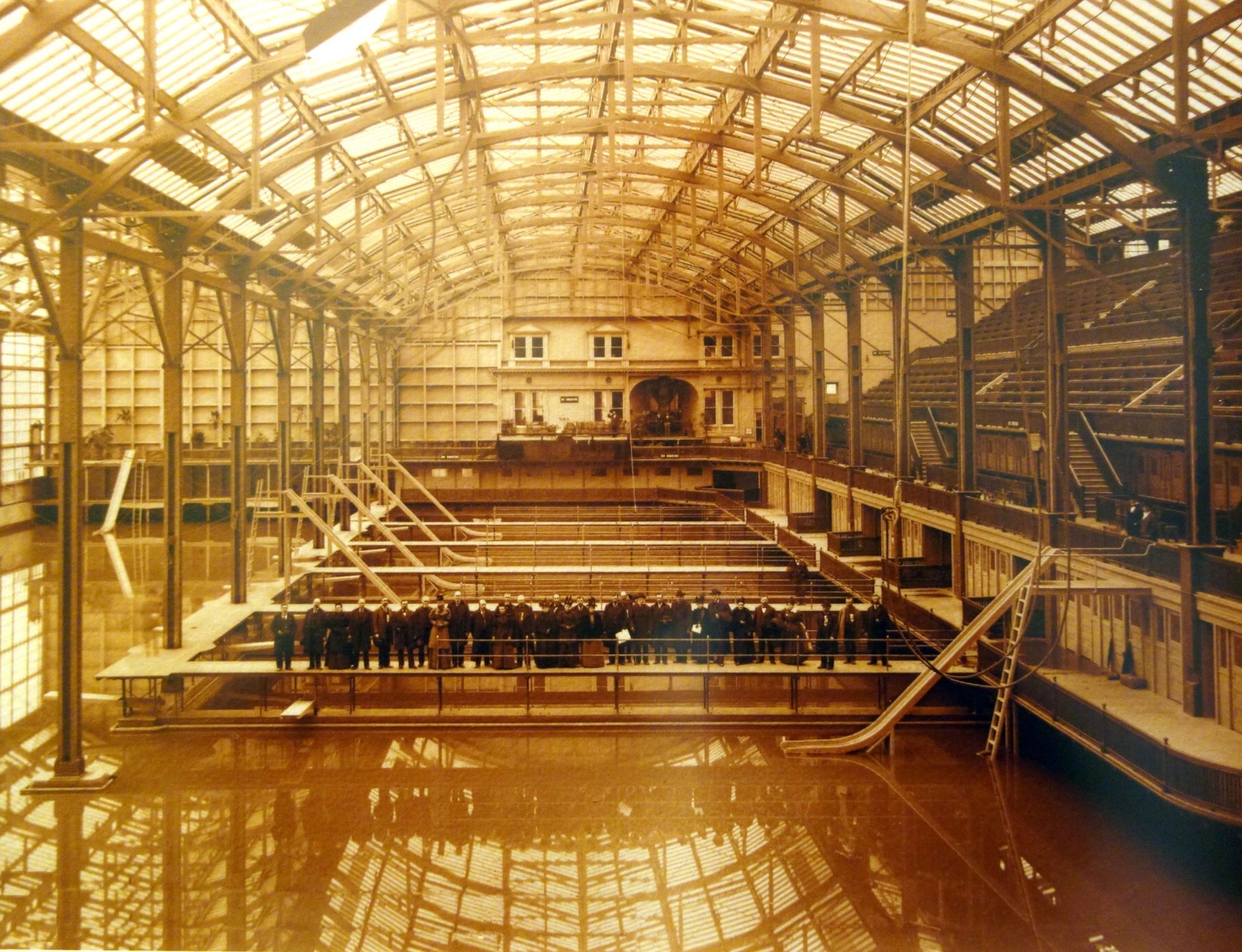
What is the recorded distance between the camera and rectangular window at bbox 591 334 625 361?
4375 centimetres

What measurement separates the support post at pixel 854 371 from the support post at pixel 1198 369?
15385 mm

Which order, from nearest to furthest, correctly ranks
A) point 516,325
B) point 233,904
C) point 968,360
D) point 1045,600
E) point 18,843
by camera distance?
point 233,904 → point 18,843 → point 1045,600 → point 968,360 → point 516,325

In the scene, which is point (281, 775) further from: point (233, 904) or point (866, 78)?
point (866, 78)

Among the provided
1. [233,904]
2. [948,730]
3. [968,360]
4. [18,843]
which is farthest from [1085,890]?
[968,360]

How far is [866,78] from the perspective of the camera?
730 inches

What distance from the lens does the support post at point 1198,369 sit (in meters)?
12.5

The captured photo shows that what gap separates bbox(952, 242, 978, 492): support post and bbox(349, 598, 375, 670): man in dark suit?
1259cm

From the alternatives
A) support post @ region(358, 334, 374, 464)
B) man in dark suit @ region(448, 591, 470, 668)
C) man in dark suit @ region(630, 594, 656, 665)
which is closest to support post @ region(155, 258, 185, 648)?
man in dark suit @ region(448, 591, 470, 668)

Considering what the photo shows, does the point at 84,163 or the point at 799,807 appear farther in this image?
the point at 84,163

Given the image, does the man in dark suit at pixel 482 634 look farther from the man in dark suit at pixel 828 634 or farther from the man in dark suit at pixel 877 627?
the man in dark suit at pixel 877 627

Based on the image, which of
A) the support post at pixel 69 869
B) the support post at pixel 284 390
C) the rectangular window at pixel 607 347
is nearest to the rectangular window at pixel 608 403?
the rectangular window at pixel 607 347

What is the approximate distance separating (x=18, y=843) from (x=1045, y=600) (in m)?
14.2

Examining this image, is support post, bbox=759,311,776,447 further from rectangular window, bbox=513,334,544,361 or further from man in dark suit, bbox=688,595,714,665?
man in dark suit, bbox=688,595,714,665

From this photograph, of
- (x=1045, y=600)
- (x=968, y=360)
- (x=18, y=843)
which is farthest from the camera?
(x=968, y=360)
